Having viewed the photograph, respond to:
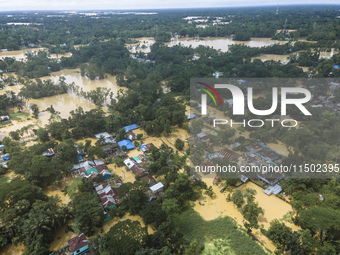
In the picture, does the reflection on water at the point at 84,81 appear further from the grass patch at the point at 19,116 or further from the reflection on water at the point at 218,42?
the reflection on water at the point at 218,42

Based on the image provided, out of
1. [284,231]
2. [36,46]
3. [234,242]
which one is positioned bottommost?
[234,242]

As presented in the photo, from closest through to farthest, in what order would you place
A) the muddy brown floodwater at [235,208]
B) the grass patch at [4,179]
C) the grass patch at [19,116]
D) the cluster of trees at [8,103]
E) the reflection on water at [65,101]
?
1. the muddy brown floodwater at [235,208]
2. the grass patch at [4,179]
3. the reflection on water at [65,101]
4. the grass patch at [19,116]
5. the cluster of trees at [8,103]

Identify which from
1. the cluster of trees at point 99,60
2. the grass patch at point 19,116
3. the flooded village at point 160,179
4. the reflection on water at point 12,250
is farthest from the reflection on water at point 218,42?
the reflection on water at point 12,250

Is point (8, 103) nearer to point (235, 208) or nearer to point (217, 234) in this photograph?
point (217, 234)

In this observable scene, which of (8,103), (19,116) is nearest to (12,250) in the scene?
(19,116)

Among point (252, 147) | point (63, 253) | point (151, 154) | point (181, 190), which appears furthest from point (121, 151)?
point (252, 147)

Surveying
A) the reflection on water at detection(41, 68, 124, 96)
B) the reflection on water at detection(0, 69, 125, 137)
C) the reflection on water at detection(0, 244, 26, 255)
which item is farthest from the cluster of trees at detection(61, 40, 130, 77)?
the reflection on water at detection(0, 244, 26, 255)

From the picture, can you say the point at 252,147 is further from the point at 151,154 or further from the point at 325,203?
the point at 151,154

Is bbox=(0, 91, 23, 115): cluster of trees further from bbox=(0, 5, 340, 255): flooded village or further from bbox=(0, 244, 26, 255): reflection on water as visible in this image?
bbox=(0, 244, 26, 255): reflection on water
